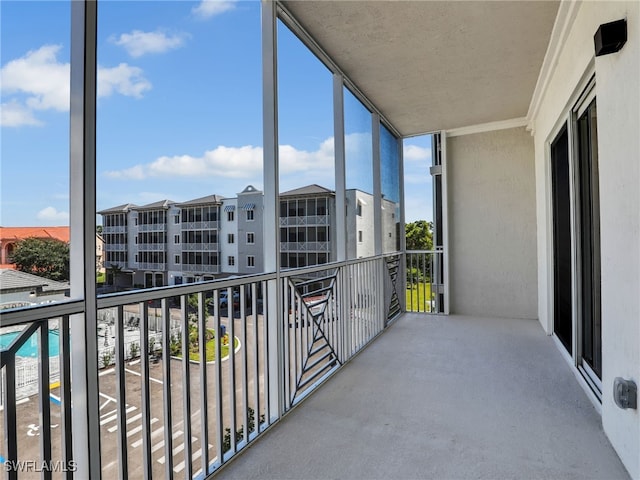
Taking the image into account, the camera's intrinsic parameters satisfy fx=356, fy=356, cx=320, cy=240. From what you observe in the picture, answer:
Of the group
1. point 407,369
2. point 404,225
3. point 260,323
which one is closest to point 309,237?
point 260,323

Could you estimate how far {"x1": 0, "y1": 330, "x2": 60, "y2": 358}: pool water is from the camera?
97 cm

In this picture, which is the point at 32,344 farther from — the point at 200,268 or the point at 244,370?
the point at 244,370

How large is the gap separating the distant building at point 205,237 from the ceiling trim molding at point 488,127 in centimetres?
293

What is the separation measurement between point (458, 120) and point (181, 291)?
13.8 ft

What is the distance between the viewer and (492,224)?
4754 mm

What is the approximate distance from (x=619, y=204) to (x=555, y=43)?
1751 mm

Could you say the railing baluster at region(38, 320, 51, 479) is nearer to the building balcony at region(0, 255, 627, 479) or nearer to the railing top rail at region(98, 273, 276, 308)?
the building balcony at region(0, 255, 627, 479)

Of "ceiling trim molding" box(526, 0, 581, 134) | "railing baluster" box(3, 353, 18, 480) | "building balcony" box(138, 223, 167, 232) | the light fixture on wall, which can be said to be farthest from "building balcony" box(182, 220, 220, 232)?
"ceiling trim molding" box(526, 0, 581, 134)

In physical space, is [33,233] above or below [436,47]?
below

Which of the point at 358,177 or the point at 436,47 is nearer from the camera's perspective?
the point at 436,47

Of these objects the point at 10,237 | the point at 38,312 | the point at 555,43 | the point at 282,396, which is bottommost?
the point at 282,396

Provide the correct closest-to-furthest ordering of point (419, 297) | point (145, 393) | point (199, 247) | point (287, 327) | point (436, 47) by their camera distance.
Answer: point (145, 393), point (199, 247), point (287, 327), point (436, 47), point (419, 297)

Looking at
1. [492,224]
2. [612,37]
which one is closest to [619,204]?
[612,37]

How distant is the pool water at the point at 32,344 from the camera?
97 cm
